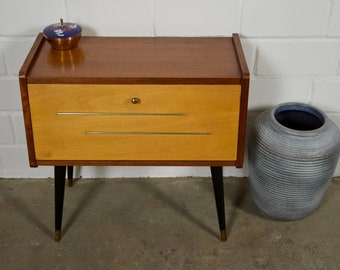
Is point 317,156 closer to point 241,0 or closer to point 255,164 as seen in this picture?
point 255,164

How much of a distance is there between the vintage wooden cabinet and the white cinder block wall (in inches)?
5.3

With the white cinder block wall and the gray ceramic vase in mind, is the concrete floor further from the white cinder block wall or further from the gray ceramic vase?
the white cinder block wall

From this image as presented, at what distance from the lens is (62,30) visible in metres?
1.57

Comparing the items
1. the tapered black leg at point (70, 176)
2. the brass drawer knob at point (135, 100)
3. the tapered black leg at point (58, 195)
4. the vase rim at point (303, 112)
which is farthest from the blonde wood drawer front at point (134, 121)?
the tapered black leg at point (70, 176)

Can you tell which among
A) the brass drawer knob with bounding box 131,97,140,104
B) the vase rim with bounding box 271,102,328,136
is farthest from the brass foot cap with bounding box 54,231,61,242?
the vase rim with bounding box 271,102,328,136

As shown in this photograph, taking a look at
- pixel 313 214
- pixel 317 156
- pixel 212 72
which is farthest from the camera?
pixel 313 214

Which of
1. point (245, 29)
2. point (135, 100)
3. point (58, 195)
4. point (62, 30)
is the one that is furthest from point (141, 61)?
point (58, 195)

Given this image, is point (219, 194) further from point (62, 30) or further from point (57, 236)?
point (62, 30)

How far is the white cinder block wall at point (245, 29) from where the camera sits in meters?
1.69

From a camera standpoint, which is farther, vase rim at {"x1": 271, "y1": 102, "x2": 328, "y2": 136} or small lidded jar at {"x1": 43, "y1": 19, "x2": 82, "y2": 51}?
vase rim at {"x1": 271, "y1": 102, "x2": 328, "y2": 136}

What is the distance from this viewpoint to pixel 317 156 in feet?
5.46

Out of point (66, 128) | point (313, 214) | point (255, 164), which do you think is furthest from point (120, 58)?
point (313, 214)

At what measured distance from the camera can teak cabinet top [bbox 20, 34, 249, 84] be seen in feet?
4.71

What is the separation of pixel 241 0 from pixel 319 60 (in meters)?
0.34
